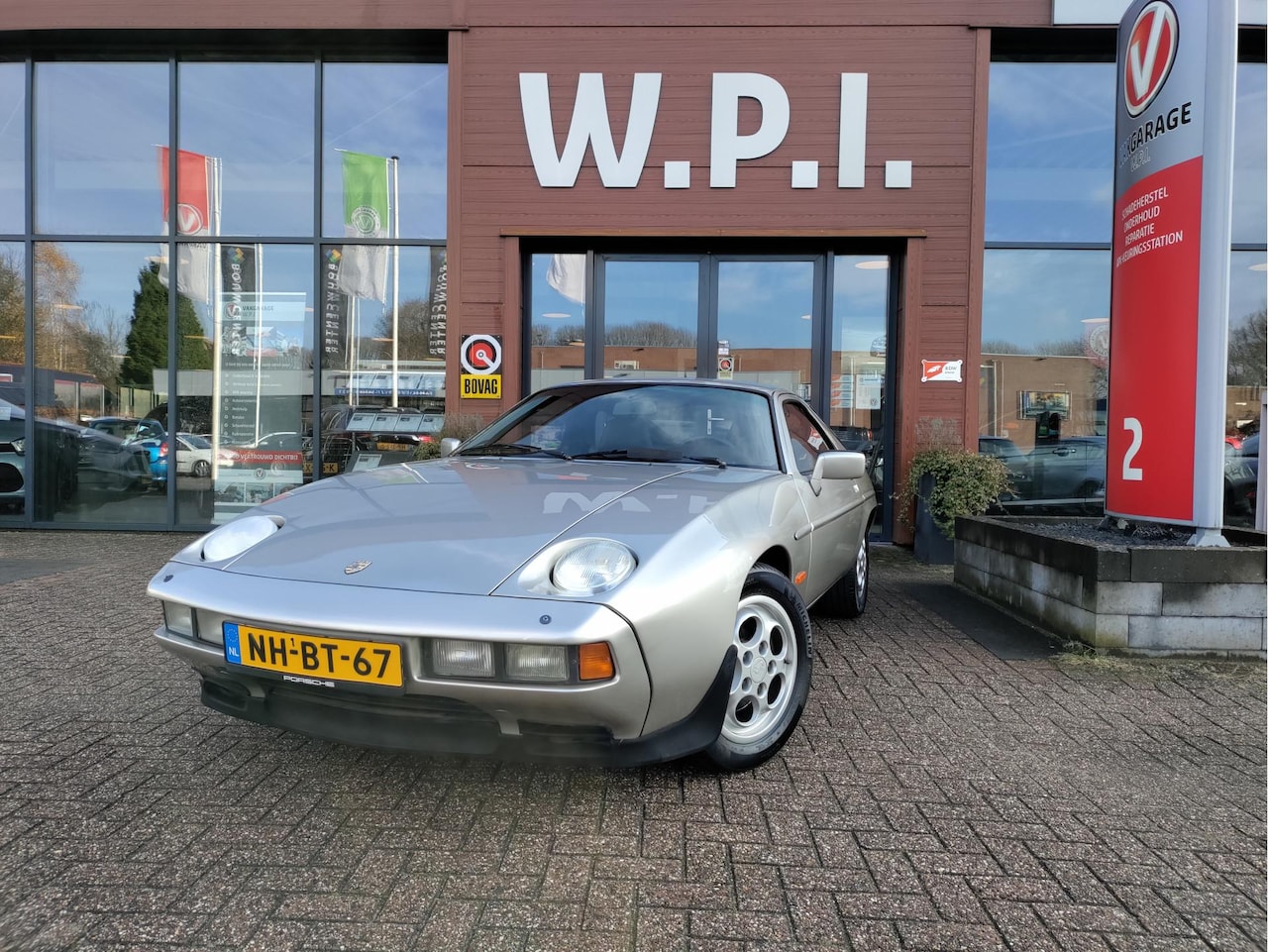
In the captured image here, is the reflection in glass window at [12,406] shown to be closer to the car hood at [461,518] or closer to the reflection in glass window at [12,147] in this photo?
the reflection in glass window at [12,147]

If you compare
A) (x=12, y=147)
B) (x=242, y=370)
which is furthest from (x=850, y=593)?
(x=12, y=147)

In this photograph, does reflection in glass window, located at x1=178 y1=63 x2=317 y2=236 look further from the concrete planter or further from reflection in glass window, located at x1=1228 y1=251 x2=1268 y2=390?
reflection in glass window, located at x1=1228 y1=251 x2=1268 y2=390

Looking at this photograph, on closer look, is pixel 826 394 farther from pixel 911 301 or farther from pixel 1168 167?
pixel 1168 167

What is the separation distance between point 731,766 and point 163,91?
9.21m

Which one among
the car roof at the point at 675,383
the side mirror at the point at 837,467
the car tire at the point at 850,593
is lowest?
the car tire at the point at 850,593

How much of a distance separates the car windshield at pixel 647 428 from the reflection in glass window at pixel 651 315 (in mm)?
4221

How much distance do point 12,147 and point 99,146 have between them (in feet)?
3.05

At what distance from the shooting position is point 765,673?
250 cm

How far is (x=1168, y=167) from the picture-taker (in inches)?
163

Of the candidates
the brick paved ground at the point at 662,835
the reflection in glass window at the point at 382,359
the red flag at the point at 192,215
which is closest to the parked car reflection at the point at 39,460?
the red flag at the point at 192,215

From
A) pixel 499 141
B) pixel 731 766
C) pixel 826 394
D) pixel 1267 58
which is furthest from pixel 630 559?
pixel 1267 58

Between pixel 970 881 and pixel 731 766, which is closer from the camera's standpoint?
pixel 970 881

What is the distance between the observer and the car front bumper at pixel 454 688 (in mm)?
1825

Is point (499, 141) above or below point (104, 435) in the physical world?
above
